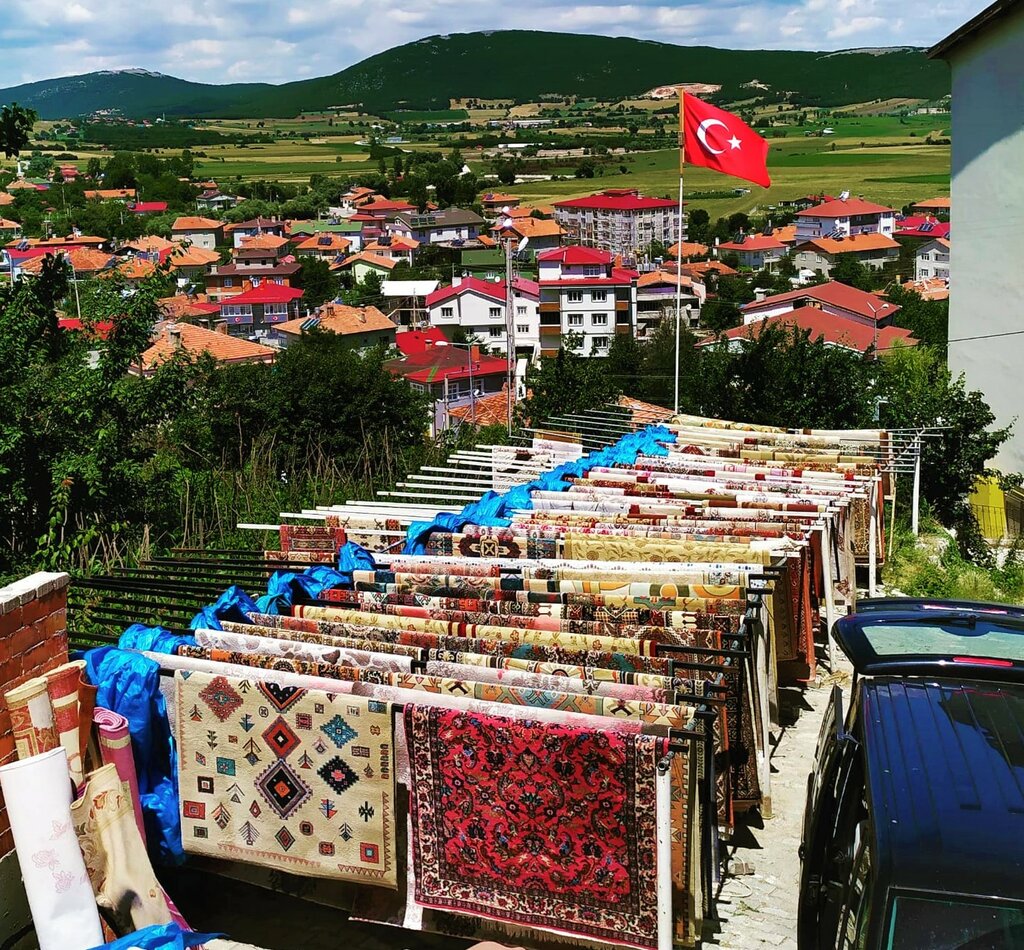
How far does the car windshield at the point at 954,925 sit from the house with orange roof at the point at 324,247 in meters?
110

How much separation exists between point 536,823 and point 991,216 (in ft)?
84.9

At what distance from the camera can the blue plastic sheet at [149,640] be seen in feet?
16.0

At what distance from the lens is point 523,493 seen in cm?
769

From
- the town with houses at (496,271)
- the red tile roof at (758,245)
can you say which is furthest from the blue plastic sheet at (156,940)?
the red tile roof at (758,245)

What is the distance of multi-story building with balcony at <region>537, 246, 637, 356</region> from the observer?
7394 cm

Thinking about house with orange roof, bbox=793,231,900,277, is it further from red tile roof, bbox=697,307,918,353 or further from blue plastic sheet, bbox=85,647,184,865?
blue plastic sheet, bbox=85,647,184,865

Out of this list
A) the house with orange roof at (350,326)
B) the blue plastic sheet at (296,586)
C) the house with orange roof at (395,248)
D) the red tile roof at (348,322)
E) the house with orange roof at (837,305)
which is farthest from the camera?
the house with orange roof at (395,248)

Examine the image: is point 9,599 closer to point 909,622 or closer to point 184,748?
point 184,748

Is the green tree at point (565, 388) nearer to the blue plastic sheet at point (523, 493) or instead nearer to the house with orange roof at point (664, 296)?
the blue plastic sheet at point (523, 493)

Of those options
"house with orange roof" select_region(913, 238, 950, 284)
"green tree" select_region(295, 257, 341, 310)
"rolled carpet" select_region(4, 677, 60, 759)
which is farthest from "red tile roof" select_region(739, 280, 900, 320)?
"rolled carpet" select_region(4, 677, 60, 759)

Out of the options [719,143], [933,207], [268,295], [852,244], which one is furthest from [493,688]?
[933,207]

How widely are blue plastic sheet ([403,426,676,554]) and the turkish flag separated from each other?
600 cm

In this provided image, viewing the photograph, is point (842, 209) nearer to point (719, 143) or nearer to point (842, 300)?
point (842, 300)

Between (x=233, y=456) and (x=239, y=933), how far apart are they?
16.0 metres
